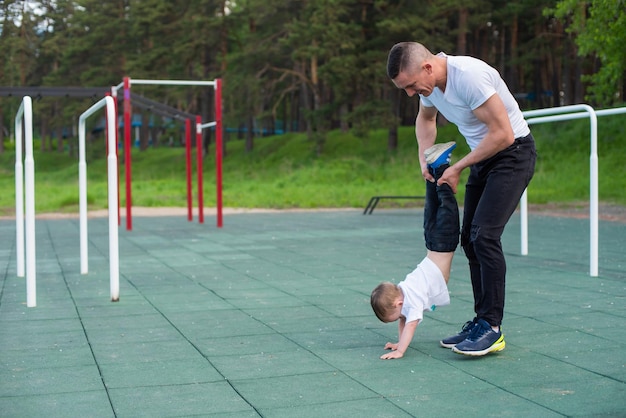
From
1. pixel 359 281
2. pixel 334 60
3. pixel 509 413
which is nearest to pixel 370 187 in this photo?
pixel 334 60

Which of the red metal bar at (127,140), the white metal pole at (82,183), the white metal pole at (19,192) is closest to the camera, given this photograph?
the white metal pole at (19,192)

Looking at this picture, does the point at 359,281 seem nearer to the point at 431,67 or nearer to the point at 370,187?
the point at 431,67

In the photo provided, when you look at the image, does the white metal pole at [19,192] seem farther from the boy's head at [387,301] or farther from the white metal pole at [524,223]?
the white metal pole at [524,223]

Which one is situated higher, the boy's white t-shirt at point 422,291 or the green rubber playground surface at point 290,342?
the boy's white t-shirt at point 422,291

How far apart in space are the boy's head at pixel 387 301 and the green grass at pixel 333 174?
16.2 m

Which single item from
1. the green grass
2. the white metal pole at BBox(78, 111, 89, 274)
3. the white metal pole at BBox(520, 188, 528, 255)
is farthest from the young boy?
the green grass

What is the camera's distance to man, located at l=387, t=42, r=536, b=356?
4059 millimetres

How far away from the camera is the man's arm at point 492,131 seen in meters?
4.05

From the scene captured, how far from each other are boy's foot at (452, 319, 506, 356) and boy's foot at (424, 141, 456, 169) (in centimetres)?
81

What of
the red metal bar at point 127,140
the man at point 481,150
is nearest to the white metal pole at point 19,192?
the man at point 481,150

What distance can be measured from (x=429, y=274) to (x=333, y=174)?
88.9ft

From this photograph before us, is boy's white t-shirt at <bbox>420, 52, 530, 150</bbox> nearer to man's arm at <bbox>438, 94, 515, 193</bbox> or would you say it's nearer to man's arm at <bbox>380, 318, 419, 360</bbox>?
man's arm at <bbox>438, 94, 515, 193</bbox>

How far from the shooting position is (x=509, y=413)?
10.8 ft

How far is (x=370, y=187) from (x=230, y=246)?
16.9m
